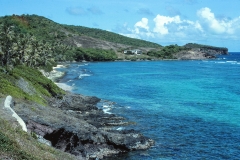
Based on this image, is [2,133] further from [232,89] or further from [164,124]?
[232,89]

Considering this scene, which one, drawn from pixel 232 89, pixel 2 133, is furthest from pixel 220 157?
pixel 232 89

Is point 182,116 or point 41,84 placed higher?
point 41,84

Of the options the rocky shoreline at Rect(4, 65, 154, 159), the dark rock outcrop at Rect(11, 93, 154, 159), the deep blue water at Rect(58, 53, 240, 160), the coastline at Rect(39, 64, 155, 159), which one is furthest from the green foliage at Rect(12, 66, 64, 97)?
the coastline at Rect(39, 64, 155, 159)

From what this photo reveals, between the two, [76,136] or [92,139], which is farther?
[92,139]

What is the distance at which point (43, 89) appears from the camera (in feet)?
212

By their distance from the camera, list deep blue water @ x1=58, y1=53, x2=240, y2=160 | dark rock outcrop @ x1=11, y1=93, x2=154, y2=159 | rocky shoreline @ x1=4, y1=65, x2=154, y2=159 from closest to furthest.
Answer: rocky shoreline @ x1=4, y1=65, x2=154, y2=159
dark rock outcrop @ x1=11, y1=93, x2=154, y2=159
deep blue water @ x1=58, y1=53, x2=240, y2=160

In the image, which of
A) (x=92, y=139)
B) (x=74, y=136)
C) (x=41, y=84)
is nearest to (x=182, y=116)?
(x=92, y=139)

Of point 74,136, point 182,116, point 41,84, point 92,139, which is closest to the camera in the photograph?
point 74,136

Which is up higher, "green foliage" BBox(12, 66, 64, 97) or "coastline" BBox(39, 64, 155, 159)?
"green foliage" BBox(12, 66, 64, 97)

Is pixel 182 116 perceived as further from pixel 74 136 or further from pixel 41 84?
pixel 41 84

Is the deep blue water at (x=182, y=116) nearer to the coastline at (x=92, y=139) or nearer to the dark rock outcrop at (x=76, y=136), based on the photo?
the coastline at (x=92, y=139)

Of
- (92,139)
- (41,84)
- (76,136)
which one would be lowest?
(92,139)

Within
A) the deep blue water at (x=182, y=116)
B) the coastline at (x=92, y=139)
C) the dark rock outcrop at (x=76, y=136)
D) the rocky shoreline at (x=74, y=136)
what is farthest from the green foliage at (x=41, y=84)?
the coastline at (x=92, y=139)

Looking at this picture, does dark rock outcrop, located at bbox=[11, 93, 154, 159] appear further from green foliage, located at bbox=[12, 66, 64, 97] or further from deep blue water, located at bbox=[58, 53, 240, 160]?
green foliage, located at bbox=[12, 66, 64, 97]
